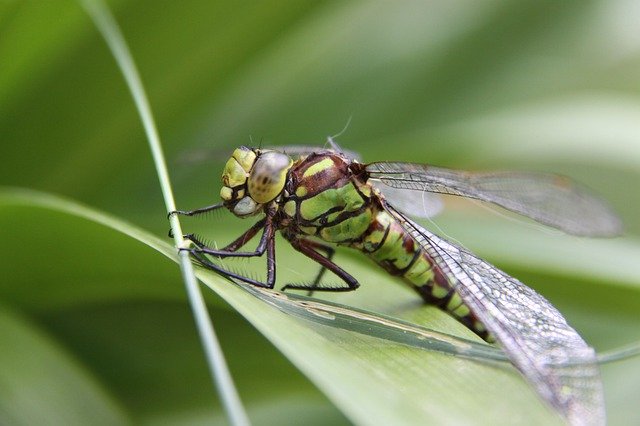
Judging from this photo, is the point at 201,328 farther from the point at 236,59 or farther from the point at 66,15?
the point at 236,59

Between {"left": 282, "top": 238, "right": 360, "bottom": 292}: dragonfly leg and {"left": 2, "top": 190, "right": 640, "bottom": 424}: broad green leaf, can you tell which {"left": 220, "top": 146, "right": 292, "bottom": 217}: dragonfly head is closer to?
{"left": 282, "top": 238, "right": 360, "bottom": 292}: dragonfly leg

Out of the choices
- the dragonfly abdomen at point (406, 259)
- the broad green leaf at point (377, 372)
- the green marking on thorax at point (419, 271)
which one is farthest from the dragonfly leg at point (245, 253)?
the green marking on thorax at point (419, 271)

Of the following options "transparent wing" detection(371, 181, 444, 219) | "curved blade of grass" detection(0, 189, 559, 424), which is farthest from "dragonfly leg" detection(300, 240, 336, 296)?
"curved blade of grass" detection(0, 189, 559, 424)

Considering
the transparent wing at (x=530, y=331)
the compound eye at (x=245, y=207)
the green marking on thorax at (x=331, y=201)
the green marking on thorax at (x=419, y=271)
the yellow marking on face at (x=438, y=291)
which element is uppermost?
the compound eye at (x=245, y=207)

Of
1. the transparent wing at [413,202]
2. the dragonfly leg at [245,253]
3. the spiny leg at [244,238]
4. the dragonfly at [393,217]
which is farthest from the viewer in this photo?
the transparent wing at [413,202]

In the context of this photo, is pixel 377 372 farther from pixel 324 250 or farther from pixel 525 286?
pixel 324 250

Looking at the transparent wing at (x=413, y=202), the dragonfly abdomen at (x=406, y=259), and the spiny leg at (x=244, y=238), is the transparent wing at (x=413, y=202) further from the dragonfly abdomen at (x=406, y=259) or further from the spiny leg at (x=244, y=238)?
the spiny leg at (x=244, y=238)

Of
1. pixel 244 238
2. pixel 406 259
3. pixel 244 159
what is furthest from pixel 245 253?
pixel 406 259
